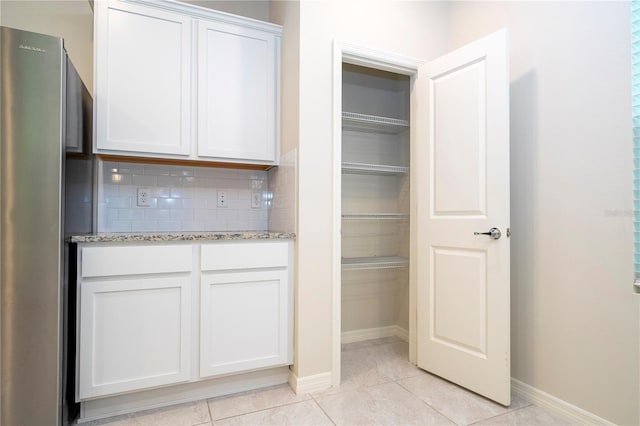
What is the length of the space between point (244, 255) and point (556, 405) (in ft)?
5.98

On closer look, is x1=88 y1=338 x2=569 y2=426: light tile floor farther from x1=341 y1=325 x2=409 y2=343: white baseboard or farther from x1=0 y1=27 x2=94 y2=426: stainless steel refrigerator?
x1=341 y1=325 x2=409 y2=343: white baseboard

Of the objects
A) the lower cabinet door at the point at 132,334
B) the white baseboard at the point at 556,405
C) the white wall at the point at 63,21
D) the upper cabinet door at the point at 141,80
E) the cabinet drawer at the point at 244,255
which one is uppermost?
the white wall at the point at 63,21

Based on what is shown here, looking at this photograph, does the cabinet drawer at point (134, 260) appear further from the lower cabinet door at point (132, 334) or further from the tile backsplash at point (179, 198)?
the tile backsplash at point (179, 198)

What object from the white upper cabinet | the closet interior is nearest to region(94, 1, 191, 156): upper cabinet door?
the white upper cabinet

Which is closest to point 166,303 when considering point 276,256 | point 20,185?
point 276,256

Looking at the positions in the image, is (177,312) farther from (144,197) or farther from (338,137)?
(338,137)

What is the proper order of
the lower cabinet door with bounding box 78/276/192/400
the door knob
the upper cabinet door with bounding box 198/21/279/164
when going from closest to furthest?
the lower cabinet door with bounding box 78/276/192/400
the door knob
the upper cabinet door with bounding box 198/21/279/164

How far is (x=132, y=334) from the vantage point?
173 cm

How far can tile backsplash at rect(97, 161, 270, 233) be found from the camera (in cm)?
224

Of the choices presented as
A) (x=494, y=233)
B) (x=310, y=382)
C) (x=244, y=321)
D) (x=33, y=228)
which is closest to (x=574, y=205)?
(x=494, y=233)

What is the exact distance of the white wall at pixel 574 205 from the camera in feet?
5.12

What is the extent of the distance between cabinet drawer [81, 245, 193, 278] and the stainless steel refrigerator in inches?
4.5

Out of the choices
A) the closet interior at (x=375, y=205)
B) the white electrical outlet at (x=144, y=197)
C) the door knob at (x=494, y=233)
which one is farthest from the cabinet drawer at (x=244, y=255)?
the door knob at (x=494, y=233)

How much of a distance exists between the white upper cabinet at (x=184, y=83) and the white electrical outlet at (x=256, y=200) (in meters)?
0.39
